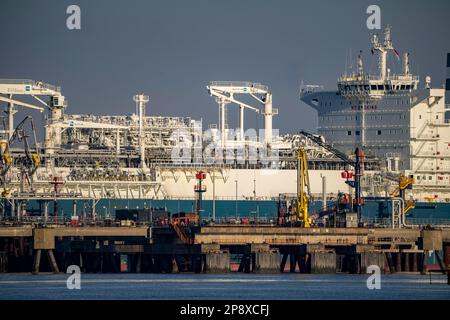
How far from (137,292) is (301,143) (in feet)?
261

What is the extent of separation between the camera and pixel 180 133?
179500 millimetres

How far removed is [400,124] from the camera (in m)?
183

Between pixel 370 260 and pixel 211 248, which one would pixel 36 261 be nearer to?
pixel 211 248

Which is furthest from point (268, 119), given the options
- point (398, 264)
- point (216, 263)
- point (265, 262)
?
point (216, 263)

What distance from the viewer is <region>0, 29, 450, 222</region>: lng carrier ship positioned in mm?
173500

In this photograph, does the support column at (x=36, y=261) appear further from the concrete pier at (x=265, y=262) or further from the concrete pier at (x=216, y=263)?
the concrete pier at (x=265, y=262)

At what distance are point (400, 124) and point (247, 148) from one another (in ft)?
56.6

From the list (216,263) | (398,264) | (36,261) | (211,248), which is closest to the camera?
(216,263)

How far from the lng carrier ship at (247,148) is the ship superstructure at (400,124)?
0.37 ft

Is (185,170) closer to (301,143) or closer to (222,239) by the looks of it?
(301,143)

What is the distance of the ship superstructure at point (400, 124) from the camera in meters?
182

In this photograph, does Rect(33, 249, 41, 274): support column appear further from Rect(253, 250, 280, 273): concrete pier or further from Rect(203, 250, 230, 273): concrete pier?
Rect(253, 250, 280, 273): concrete pier
